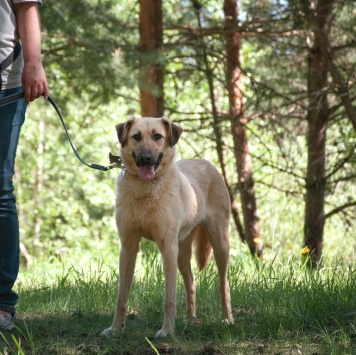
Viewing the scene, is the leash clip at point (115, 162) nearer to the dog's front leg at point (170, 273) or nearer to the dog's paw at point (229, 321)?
the dog's front leg at point (170, 273)

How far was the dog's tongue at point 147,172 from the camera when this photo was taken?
5.01m

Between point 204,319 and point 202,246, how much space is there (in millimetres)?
1013

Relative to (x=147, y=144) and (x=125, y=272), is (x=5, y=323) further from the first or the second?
(x=147, y=144)

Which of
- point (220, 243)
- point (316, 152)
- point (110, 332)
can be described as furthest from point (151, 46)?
point (110, 332)

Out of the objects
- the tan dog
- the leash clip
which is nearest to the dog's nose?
the tan dog

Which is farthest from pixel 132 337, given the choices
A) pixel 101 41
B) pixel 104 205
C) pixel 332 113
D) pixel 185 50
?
pixel 104 205

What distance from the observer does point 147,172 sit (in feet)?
16.5

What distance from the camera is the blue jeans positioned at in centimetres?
470

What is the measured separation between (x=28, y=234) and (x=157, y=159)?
2282 centimetres

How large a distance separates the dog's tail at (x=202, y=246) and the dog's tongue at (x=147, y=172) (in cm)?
107

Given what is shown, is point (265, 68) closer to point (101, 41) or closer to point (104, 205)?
point (101, 41)

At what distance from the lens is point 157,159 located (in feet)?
16.6

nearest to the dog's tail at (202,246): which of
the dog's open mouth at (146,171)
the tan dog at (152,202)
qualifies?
the tan dog at (152,202)

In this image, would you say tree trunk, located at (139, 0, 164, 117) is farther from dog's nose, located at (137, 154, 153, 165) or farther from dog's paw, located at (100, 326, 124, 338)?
dog's paw, located at (100, 326, 124, 338)
